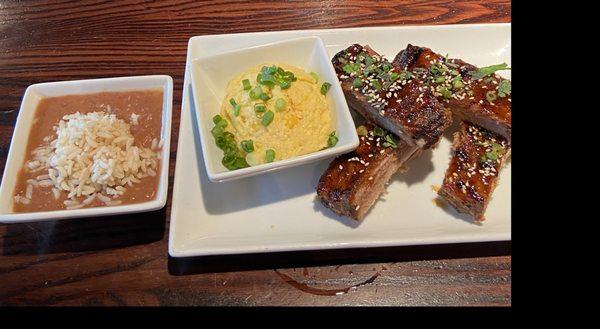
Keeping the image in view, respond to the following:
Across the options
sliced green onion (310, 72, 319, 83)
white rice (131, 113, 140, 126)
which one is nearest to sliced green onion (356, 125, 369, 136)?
sliced green onion (310, 72, 319, 83)

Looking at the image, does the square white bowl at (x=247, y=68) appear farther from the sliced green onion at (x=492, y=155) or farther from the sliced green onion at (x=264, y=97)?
the sliced green onion at (x=492, y=155)

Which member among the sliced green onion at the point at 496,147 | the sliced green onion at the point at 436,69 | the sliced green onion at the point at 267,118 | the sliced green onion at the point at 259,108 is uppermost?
the sliced green onion at the point at 436,69

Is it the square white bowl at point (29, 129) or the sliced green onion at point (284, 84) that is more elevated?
the sliced green onion at point (284, 84)

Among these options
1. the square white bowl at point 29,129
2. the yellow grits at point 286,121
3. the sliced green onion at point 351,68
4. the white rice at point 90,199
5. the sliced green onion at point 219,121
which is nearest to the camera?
the square white bowl at point 29,129

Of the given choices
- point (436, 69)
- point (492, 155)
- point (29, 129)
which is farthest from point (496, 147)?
point (29, 129)

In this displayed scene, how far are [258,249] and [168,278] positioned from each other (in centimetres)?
54

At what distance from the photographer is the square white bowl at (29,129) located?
7.29 feet

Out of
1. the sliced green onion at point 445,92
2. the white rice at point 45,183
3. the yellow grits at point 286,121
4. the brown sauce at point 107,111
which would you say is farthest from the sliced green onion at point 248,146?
the sliced green onion at point 445,92

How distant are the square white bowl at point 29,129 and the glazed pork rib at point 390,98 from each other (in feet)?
3.64

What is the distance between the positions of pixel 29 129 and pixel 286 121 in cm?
154

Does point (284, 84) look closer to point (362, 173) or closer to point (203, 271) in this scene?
point (362, 173)

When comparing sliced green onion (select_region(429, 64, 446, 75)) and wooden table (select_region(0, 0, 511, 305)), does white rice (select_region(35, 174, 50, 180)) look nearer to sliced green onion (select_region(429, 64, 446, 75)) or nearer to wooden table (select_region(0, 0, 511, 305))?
wooden table (select_region(0, 0, 511, 305))

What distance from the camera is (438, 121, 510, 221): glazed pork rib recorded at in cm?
237
